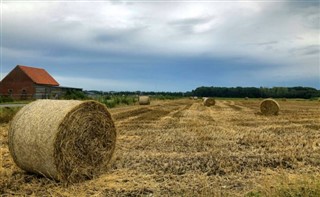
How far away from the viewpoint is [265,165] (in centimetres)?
872

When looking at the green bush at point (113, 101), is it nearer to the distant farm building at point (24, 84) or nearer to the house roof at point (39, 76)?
the distant farm building at point (24, 84)

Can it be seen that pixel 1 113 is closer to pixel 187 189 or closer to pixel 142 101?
pixel 187 189

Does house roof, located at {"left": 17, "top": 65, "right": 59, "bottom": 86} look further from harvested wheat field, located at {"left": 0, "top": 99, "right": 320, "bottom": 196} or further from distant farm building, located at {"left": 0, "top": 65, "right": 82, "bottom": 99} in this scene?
harvested wheat field, located at {"left": 0, "top": 99, "right": 320, "bottom": 196}

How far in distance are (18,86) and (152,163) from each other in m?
52.2

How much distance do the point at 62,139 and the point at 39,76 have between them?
56355 millimetres

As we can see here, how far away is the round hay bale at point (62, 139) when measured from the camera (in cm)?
734

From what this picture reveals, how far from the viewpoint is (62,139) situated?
24.5 feet

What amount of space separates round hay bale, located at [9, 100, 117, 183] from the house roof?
50.6 meters

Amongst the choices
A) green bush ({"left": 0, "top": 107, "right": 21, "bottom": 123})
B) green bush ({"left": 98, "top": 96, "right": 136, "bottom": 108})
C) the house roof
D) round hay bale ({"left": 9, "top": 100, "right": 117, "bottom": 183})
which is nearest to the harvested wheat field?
round hay bale ({"left": 9, "top": 100, "right": 117, "bottom": 183})

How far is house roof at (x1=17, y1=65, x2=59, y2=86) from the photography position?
57375 mm

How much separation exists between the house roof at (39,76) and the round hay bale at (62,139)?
5060 cm

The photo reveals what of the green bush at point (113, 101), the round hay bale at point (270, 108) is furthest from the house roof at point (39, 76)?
the round hay bale at point (270, 108)

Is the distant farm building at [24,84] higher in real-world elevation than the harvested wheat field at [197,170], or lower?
higher

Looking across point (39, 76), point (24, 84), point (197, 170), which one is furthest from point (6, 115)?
point (39, 76)
